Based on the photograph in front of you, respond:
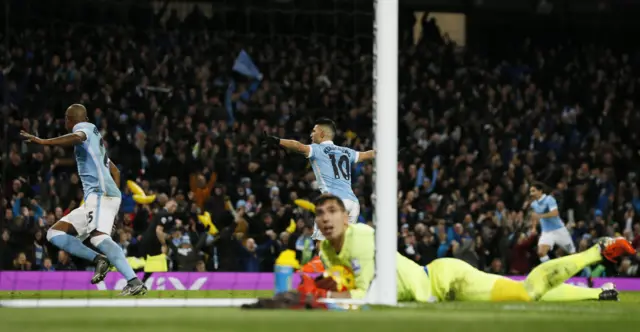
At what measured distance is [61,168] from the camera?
63.7 feet

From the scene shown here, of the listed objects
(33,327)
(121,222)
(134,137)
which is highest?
(134,137)

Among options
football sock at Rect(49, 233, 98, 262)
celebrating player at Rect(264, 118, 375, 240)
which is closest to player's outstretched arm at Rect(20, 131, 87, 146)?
football sock at Rect(49, 233, 98, 262)

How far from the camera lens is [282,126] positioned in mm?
21188

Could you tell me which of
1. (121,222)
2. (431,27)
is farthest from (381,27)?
(431,27)

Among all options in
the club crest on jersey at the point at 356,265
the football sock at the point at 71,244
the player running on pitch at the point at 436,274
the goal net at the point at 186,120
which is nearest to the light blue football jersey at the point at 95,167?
the football sock at the point at 71,244

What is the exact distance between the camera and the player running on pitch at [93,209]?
1192 centimetres

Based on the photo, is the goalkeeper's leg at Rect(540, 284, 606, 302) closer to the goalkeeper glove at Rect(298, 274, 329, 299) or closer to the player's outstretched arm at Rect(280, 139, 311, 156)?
the player's outstretched arm at Rect(280, 139, 311, 156)

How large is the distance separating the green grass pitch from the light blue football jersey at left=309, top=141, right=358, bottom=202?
183 inches

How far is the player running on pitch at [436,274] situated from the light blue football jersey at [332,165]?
2803 millimetres

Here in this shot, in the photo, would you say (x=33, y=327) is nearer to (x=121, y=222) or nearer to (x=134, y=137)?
(x=121, y=222)

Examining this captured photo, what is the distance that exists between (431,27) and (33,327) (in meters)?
20.8

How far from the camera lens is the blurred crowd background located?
18.6 m

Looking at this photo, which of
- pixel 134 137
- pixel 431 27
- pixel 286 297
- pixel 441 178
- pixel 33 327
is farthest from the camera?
pixel 431 27

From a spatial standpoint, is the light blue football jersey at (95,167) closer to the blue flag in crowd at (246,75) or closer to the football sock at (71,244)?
the football sock at (71,244)
